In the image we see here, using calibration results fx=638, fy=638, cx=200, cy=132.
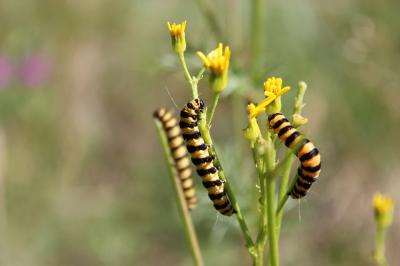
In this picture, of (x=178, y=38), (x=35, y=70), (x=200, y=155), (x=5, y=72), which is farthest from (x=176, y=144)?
(x=35, y=70)

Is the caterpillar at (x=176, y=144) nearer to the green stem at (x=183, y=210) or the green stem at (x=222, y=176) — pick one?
the green stem at (x=183, y=210)

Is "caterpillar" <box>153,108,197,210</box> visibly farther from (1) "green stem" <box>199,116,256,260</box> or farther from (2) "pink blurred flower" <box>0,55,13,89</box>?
(2) "pink blurred flower" <box>0,55,13,89</box>

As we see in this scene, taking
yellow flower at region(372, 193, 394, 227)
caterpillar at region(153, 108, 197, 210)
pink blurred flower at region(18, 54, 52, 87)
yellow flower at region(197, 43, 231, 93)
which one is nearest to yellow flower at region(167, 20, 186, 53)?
yellow flower at region(197, 43, 231, 93)

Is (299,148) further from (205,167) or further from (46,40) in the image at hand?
(46,40)

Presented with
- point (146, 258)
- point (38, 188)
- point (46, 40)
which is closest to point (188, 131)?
point (146, 258)

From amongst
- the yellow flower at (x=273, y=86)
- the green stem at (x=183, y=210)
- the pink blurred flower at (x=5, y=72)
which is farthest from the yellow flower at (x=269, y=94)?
the pink blurred flower at (x=5, y=72)

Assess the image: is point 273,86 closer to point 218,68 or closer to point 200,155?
point 218,68
